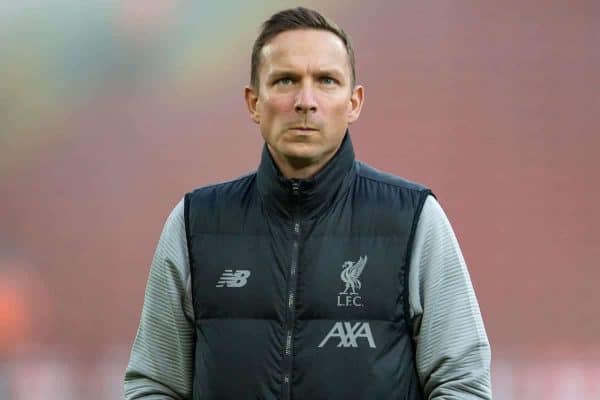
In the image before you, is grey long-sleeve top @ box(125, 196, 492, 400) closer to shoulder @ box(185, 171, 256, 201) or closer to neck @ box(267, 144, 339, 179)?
shoulder @ box(185, 171, 256, 201)

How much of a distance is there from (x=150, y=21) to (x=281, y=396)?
1.44m

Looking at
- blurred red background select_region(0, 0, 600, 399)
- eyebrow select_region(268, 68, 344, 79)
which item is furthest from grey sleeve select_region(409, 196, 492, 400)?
blurred red background select_region(0, 0, 600, 399)

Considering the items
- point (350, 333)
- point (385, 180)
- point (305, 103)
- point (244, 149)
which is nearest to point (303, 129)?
point (305, 103)

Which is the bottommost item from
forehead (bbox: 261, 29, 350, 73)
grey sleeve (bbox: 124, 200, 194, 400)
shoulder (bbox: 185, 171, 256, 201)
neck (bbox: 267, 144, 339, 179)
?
grey sleeve (bbox: 124, 200, 194, 400)

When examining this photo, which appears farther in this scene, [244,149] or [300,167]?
[244,149]

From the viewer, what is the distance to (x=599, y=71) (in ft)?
7.73

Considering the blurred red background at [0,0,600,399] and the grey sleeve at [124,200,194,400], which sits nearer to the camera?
the grey sleeve at [124,200,194,400]

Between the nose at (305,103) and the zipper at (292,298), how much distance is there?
0.10m

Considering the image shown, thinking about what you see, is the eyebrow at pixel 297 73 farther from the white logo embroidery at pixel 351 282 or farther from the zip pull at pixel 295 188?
the white logo embroidery at pixel 351 282

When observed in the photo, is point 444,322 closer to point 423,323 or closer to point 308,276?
point 423,323

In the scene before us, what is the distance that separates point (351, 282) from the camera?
1.24 meters

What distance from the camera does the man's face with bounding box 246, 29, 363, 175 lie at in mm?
1261

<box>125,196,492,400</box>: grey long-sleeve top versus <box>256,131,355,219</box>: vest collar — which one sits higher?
<box>256,131,355,219</box>: vest collar

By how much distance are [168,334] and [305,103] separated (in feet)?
1.24
